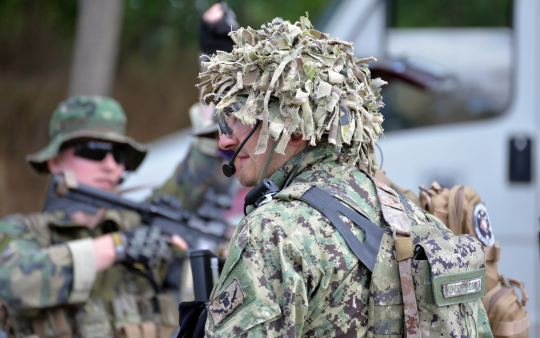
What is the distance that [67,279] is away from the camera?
8.45 feet

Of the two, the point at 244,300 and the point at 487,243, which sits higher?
the point at 487,243

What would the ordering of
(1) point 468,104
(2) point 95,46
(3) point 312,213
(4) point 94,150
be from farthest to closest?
(2) point 95,46 → (1) point 468,104 → (4) point 94,150 → (3) point 312,213

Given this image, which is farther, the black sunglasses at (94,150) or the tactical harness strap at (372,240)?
the black sunglasses at (94,150)

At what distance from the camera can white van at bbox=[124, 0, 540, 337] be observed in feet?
12.1

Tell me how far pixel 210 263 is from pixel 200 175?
1642mm

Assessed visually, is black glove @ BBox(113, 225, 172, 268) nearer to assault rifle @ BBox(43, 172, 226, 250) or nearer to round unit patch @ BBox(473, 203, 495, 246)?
assault rifle @ BBox(43, 172, 226, 250)

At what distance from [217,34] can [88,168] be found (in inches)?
40.3

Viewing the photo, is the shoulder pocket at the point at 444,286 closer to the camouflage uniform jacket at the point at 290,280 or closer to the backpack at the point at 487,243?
the camouflage uniform jacket at the point at 290,280

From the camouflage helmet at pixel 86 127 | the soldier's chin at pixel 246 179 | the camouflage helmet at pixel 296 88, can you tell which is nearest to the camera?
the camouflage helmet at pixel 296 88

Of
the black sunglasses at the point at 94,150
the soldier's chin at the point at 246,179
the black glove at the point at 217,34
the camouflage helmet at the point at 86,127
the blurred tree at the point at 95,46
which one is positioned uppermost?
the blurred tree at the point at 95,46

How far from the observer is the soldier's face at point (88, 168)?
297 centimetres

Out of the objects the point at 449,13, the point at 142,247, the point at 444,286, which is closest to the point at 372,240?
the point at 444,286

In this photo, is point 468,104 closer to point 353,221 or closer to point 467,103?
point 467,103

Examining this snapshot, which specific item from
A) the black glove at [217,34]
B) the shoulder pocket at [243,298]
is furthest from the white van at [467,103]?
the shoulder pocket at [243,298]
